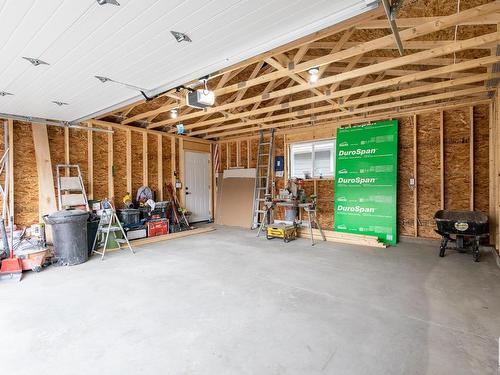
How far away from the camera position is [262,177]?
7.95 m

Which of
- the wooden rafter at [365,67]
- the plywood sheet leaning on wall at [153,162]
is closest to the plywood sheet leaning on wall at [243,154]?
the wooden rafter at [365,67]

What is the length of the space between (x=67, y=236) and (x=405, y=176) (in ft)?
22.6

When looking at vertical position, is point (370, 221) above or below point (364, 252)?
above

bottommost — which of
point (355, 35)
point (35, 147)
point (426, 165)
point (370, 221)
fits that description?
point (370, 221)

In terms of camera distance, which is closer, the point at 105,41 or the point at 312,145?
the point at 105,41

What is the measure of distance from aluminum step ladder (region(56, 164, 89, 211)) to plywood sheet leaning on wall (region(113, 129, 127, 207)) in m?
0.84

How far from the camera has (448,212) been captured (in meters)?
5.06

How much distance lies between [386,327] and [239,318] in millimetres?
1376

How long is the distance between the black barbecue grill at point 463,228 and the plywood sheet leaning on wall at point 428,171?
0.71 metres

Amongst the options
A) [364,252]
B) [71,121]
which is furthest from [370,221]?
A: [71,121]

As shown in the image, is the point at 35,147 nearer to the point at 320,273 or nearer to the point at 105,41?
the point at 105,41

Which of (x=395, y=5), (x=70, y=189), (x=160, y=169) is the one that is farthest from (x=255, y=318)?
(x=160, y=169)

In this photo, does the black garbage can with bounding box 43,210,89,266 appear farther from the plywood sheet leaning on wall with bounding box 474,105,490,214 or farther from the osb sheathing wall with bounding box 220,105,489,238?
the plywood sheet leaning on wall with bounding box 474,105,490,214

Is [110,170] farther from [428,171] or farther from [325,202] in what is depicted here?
[428,171]
